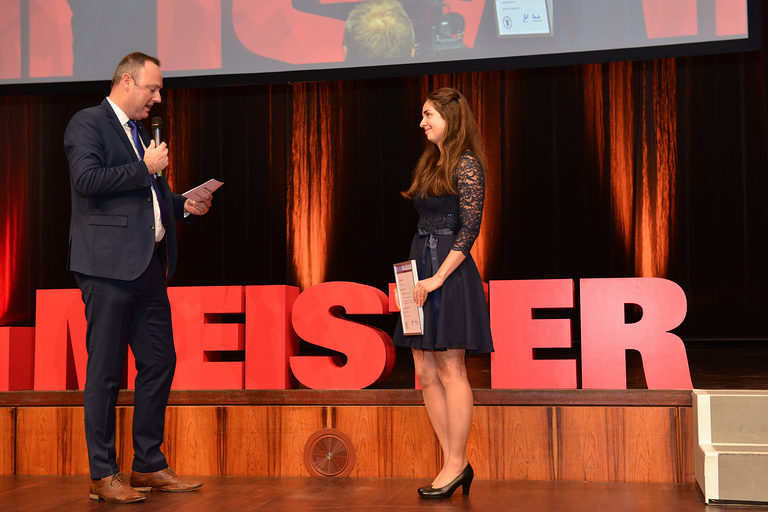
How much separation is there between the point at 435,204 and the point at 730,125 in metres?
4.42

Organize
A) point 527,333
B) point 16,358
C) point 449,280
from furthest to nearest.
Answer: point 16,358, point 527,333, point 449,280

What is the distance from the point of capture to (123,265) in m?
2.35

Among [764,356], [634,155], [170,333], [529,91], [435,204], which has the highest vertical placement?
[529,91]

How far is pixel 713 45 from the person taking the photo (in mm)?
4031

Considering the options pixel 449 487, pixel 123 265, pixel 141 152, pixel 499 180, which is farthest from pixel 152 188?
pixel 499 180

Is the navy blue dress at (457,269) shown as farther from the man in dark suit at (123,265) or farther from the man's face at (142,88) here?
the man's face at (142,88)

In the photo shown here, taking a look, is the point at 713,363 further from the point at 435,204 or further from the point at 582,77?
the point at 435,204

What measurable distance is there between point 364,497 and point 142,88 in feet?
4.57

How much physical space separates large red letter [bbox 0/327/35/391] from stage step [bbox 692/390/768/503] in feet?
8.39

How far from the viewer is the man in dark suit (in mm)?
2316

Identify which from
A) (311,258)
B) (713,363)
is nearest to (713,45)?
(713,363)

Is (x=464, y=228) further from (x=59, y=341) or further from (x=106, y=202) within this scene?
(x=59, y=341)

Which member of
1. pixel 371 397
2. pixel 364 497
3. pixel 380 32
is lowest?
pixel 364 497

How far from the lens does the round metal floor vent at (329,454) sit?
2.85 m
